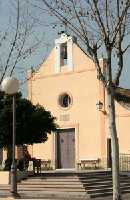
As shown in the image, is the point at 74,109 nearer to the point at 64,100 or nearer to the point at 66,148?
the point at 64,100

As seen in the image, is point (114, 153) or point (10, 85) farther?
point (10, 85)

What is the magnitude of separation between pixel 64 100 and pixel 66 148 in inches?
126

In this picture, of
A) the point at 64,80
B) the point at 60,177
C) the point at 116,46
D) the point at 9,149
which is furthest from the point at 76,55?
the point at 116,46

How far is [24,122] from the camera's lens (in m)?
23.9

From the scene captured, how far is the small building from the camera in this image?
34656 millimetres

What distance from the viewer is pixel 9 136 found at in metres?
23.7

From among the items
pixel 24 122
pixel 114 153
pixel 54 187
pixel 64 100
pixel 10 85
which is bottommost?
pixel 54 187

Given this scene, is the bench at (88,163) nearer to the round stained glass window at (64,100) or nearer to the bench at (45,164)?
the bench at (45,164)

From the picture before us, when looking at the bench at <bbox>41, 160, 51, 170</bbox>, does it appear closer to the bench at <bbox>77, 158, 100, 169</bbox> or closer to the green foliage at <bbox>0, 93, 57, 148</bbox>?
the bench at <bbox>77, 158, 100, 169</bbox>

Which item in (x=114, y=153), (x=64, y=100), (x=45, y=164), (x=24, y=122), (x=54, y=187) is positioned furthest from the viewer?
(x=64, y=100)

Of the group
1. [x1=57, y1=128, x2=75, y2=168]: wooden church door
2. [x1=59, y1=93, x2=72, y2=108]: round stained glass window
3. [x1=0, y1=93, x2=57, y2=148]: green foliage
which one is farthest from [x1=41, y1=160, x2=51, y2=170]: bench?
[x1=0, y1=93, x2=57, y2=148]: green foliage

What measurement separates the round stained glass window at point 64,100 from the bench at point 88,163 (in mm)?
3997

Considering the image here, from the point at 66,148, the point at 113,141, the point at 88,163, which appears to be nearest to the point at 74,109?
the point at 66,148

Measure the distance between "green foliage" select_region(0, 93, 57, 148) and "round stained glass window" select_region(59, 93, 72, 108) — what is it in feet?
39.3
